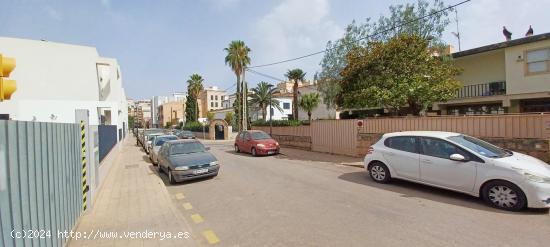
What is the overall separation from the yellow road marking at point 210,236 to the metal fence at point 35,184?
85.1 inches

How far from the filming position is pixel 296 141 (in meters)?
22.0

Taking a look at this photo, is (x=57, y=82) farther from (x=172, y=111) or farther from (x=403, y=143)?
(x=172, y=111)

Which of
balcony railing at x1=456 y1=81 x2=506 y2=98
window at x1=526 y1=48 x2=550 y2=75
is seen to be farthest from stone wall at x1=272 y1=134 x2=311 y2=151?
window at x1=526 y1=48 x2=550 y2=75

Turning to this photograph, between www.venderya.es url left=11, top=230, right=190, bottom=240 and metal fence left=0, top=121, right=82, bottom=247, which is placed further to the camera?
www.venderya.es url left=11, top=230, right=190, bottom=240

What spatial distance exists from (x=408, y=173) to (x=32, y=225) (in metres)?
7.97

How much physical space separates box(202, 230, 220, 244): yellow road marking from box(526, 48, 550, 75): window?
20.0 meters

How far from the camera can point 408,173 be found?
8.37 m

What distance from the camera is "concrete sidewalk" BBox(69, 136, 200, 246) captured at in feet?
17.3

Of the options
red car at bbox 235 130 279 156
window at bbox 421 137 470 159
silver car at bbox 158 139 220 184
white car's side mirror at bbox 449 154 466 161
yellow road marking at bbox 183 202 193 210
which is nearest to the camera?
white car's side mirror at bbox 449 154 466 161

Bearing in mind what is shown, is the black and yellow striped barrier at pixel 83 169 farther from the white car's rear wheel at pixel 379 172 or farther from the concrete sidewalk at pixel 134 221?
the white car's rear wheel at pixel 379 172

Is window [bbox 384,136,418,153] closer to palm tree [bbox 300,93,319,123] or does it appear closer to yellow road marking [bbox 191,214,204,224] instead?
yellow road marking [bbox 191,214,204,224]

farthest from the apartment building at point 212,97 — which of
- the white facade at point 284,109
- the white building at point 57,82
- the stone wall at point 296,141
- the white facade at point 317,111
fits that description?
the stone wall at point 296,141

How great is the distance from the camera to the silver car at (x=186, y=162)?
1045 centimetres

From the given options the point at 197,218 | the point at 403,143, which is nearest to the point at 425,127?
the point at 403,143
